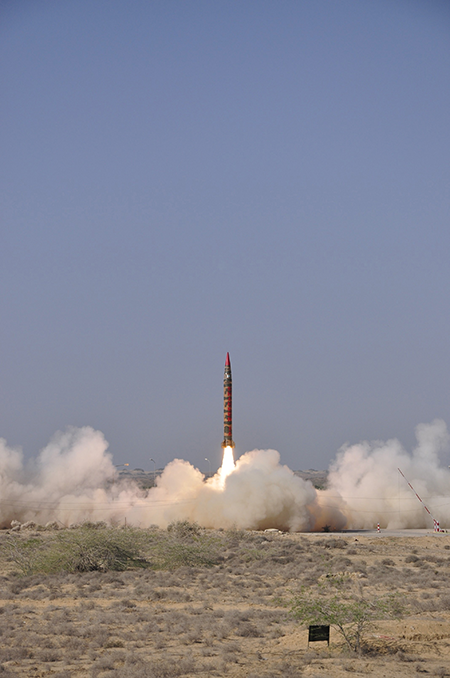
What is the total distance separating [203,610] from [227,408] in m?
39.7

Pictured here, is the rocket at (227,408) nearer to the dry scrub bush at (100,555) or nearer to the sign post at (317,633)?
the dry scrub bush at (100,555)

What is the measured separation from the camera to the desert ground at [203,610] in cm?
1673

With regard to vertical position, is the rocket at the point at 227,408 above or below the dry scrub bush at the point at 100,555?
above

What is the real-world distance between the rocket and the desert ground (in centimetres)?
1871

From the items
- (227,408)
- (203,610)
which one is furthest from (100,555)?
(227,408)

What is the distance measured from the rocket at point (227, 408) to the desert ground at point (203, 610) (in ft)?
61.4

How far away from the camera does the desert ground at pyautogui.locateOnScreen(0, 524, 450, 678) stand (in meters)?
16.7

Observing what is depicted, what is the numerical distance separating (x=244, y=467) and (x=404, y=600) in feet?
125

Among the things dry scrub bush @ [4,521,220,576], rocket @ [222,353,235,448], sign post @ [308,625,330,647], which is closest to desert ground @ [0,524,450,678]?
dry scrub bush @ [4,521,220,576]

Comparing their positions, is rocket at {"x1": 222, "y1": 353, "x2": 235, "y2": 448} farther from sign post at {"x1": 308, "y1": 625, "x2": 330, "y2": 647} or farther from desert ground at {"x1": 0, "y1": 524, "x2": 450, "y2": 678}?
sign post at {"x1": 308, "y1": 625, "x2": 330, "y2": 647}

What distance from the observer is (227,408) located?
6362 cm

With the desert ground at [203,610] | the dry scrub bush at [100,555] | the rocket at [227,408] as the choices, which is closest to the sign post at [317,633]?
the desert ground at [203,610]

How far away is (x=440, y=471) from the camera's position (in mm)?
72250

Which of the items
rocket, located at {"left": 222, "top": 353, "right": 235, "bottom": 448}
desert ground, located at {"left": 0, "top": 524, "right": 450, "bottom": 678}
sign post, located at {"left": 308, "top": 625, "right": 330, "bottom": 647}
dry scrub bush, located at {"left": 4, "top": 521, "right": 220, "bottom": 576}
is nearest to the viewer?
desert ground, located at {"left": 0, "top": 524, "right": 450, "bottom": 678}
